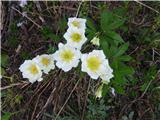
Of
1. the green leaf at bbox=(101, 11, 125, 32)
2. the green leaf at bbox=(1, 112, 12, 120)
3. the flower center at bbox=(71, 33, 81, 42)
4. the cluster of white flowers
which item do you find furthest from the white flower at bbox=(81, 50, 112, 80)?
the green leaf at bbox=(1, 112, 12, 120)

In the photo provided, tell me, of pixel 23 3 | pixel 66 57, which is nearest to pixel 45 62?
pixel 66 57

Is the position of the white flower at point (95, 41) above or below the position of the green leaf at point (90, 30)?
below

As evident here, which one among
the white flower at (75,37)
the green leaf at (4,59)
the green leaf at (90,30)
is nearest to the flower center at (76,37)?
the white flower at (75,37)

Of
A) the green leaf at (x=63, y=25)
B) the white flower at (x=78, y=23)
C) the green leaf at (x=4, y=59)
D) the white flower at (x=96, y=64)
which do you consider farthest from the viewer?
the green leaf at (x=4, y=59)

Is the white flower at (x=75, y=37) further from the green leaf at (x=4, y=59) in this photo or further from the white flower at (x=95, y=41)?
the green leaf at (x=4, y=59)

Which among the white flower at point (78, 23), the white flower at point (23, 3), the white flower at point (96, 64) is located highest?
the white flower at point (23, 3)

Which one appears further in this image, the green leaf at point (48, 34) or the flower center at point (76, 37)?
the green leaf at point (48, 34)

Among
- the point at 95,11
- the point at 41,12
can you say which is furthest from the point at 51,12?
the point at 95,11
